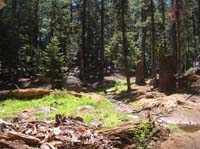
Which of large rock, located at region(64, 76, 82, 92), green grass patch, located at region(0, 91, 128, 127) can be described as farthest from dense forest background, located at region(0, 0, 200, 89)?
green grass patch, located at region(0, 91, 128, 127)

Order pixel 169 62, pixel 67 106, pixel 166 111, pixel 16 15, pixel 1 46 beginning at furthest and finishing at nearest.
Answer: pixel 16 15 < pixel 1 46 < pixel 169 62 < pixel 166 111 < pixel 67 106

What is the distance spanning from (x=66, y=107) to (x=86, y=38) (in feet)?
118

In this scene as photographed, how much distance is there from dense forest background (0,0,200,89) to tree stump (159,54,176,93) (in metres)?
4.99

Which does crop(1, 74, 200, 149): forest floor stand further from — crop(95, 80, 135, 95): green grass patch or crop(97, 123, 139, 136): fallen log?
crop(95, 80, 135, 95): green grass patch

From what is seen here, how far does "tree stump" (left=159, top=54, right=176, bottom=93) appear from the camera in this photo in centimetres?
2770

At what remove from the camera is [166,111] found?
20.3 metres

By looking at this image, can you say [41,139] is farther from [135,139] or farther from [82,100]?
[82,100]

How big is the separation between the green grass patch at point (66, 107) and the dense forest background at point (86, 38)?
12443 mm

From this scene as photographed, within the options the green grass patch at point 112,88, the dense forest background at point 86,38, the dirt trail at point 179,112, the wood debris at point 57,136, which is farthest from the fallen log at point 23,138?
the green grass patch at point 112,88

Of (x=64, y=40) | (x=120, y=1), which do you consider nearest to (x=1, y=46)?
(x=64, y=40)

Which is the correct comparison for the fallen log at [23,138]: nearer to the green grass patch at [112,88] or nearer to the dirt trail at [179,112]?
the dirt trail at [179,112]

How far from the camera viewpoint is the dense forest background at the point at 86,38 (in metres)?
A: 36.4

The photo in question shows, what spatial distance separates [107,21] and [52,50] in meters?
27.0

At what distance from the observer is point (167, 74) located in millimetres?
Result: 27875
